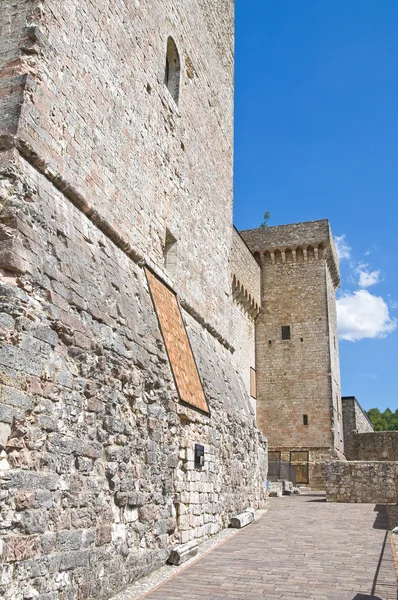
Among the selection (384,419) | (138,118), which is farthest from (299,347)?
(384,419)

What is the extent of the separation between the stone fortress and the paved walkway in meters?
0.53

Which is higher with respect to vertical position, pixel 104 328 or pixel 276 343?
pixel 276 343

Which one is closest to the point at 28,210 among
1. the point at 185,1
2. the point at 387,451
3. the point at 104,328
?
the point at 104,328

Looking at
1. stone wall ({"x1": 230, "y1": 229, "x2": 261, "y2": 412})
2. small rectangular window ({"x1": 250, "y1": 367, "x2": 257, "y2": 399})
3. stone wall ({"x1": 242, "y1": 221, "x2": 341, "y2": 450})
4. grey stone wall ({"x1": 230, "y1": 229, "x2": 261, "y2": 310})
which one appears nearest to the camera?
grey stone wall ({"x1": 230, "y1": 229, "x2": 261, "y2": 310})

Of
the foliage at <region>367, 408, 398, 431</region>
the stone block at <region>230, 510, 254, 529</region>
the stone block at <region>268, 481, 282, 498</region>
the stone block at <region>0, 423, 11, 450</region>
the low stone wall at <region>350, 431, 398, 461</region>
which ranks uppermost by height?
the foliage at <region>367, 408, 398, 431</region>

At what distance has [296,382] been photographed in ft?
75.7

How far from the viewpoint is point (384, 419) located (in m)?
57.6

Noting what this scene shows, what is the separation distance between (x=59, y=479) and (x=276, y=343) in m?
20.1

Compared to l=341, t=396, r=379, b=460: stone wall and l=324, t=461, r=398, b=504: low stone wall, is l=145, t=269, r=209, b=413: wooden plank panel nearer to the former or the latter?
l=324, t=461, r=398, b=504: low stone wall

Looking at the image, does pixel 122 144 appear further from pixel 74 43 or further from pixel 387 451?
pixel 387 451

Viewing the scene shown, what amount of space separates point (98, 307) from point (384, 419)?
57.6 metres

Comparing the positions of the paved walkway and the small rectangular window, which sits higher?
the small rectangular window

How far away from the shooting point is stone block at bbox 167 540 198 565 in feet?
19.9

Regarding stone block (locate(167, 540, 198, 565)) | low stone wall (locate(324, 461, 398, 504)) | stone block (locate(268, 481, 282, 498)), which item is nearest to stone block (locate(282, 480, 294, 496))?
stone block (locate(268, 481, 282, 498))
